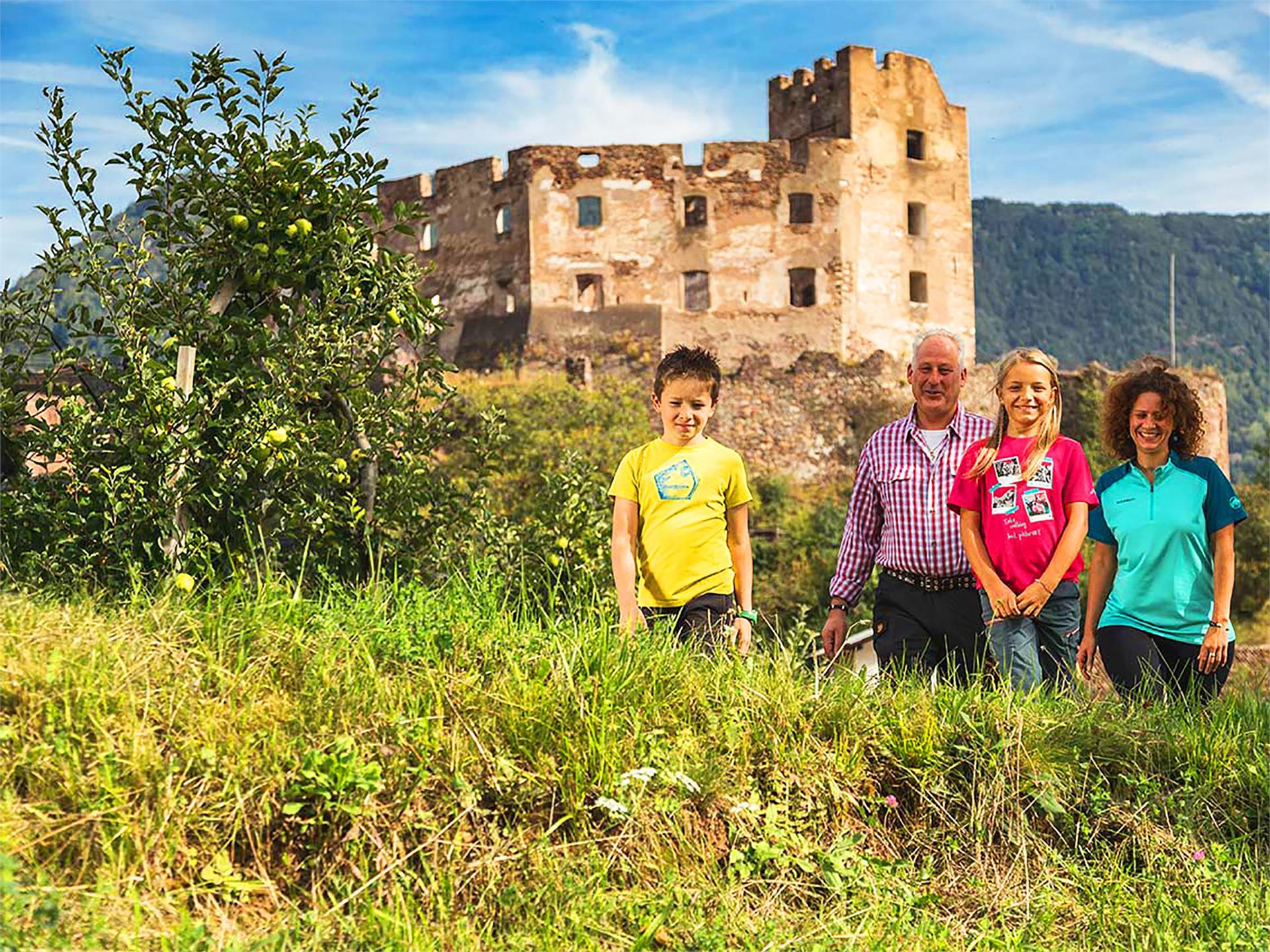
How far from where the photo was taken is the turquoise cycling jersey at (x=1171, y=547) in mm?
5812

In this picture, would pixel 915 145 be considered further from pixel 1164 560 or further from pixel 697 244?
pixel 1164 560

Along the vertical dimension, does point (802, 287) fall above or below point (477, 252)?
below

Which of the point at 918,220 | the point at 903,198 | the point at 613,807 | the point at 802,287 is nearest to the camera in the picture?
the point at 613,807

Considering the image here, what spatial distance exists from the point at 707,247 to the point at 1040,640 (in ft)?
96.5

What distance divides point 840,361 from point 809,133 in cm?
646

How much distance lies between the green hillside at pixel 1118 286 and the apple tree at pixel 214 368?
9458cm

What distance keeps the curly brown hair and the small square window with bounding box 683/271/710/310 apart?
28.5m

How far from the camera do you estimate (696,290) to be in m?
34.6

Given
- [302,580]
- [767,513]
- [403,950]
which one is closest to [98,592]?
[302,580]

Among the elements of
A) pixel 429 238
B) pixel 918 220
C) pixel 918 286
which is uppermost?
pixel 918 220

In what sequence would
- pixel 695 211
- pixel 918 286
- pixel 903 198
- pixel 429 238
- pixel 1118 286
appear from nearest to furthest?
1. pixel 695 211
2. pixel 903 198
3. pixel 918 286
4. pixel 429 238
5. pixel 1118 286

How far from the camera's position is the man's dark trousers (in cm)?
579

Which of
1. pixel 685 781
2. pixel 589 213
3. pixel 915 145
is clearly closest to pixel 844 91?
pixel 915 145

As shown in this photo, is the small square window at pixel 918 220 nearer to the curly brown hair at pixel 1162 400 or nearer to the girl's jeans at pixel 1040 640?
the curly brown hair at pixel 1162 400
